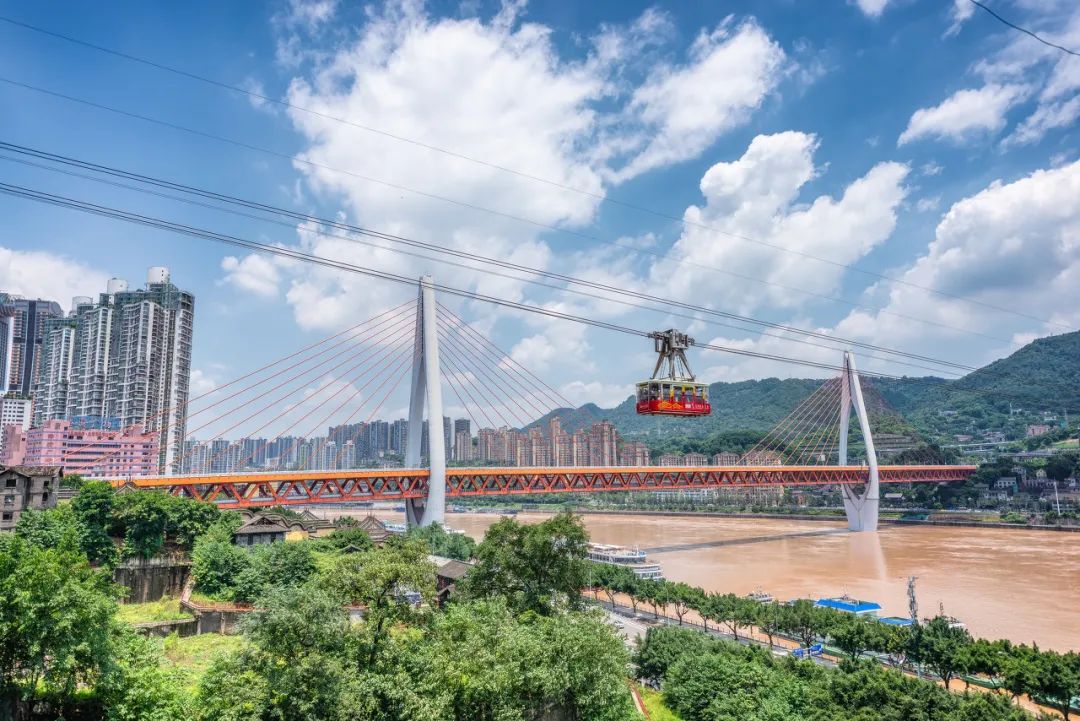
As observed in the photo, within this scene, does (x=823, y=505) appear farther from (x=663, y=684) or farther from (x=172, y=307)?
(x=172, y=307)

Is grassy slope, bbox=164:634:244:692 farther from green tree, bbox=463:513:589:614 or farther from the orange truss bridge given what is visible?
the orange truss bridge

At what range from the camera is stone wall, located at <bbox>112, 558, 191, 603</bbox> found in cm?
1808

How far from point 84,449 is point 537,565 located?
199 ft

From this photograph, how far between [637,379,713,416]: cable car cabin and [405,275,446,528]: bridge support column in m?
15.8

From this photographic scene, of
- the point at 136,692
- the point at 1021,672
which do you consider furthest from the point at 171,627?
the point at 1021,672

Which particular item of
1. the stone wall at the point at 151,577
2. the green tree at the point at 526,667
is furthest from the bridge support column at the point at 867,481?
the stone wall at the point at 151,577

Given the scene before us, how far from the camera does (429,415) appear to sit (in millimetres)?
30859

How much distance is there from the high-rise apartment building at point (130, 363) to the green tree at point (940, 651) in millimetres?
63152

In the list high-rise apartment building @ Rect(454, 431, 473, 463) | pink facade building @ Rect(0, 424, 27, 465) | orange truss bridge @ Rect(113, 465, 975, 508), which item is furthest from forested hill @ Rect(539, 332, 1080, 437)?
pink facade building @ Rect(0, 424, 27, 465)

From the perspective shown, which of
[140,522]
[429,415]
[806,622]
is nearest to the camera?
[140,522]

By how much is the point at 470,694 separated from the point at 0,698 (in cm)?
619

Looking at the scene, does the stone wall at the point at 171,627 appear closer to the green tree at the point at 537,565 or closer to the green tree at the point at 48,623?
the green tree at the point at 48,623

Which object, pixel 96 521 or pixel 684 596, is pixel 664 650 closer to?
pixel 684 596

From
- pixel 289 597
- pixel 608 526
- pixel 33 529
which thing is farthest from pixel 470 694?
pixel 608 526
